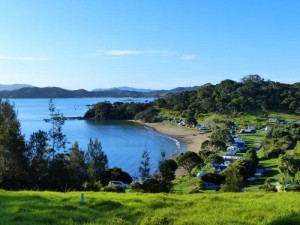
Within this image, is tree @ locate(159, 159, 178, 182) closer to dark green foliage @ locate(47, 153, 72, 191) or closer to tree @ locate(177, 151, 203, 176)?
tree @ locate(177, 151, 203, 176)

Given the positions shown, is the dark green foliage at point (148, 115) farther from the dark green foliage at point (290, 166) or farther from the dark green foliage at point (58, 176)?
the dark green foliage at point (58, 176)

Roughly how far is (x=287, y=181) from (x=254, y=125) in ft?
278

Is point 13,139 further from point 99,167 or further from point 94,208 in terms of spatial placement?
point 94,208

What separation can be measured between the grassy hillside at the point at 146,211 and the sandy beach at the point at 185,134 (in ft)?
253

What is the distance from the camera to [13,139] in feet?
111

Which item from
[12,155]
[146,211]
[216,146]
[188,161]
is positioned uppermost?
[146,211]

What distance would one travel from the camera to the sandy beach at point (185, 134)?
9786cm

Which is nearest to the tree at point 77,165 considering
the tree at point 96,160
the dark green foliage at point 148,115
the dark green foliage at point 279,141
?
the tree at point 96,160

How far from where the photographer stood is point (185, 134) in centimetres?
11812

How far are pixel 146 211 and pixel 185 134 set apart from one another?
107924 millimetres

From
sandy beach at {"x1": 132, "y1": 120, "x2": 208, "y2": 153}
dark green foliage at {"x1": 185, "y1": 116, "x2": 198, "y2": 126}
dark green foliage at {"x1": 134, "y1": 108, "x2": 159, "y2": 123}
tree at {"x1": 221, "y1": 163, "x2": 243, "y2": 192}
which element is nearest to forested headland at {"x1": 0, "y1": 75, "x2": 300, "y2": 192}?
dark green foliage at {"x1": 185, "y1": 116, "x2": 198, "y2": 126}

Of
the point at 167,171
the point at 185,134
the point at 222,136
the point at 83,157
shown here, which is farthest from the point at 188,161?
the point at 185,134

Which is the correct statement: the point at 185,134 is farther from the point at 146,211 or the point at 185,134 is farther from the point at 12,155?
the point at 146,211

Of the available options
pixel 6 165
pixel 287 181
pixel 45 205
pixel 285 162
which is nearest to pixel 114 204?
pixel 45 205
